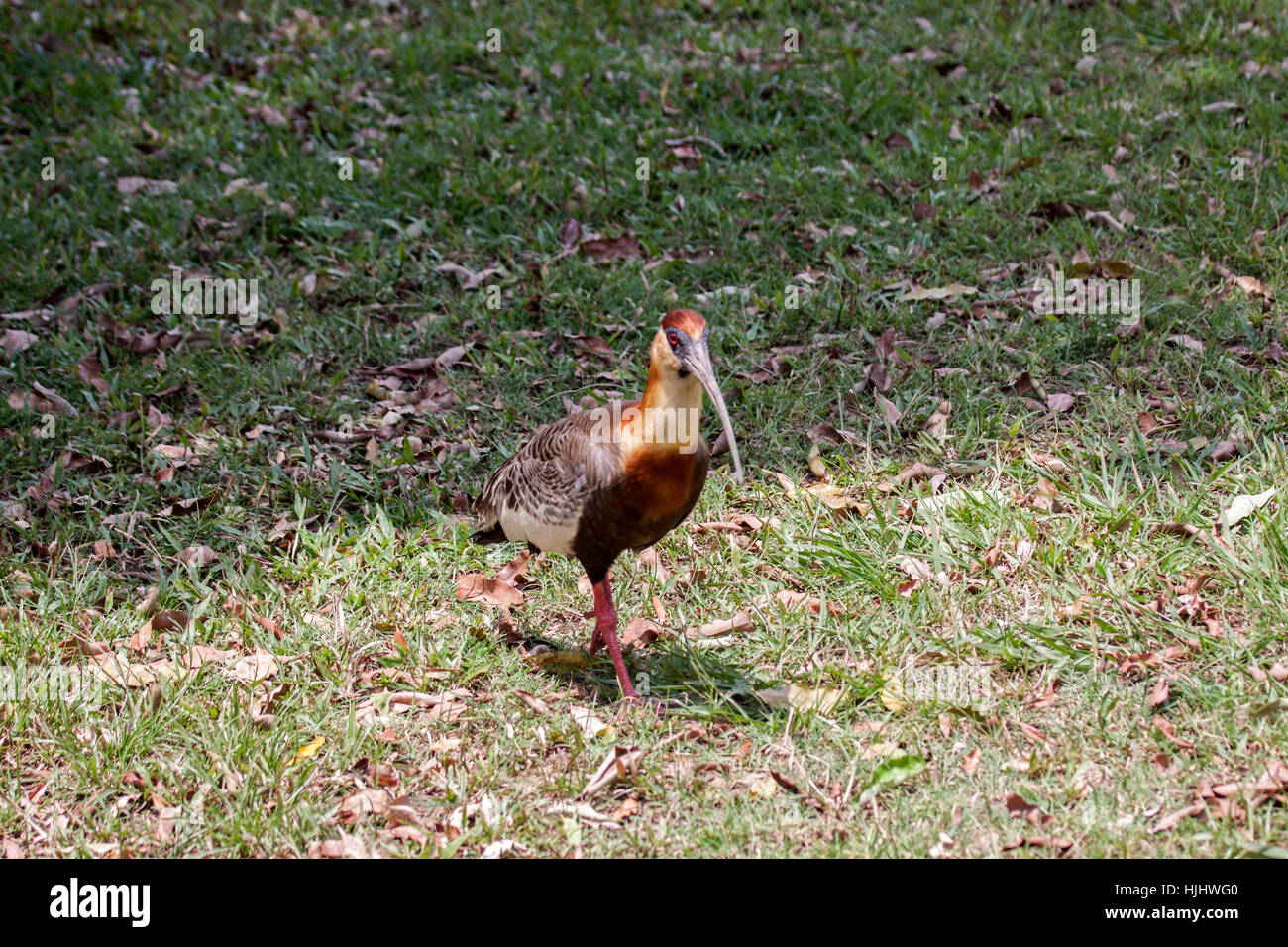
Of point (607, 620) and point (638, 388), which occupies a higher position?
point (638, 388)

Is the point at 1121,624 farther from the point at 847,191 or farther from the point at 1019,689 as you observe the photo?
the point at 847,191

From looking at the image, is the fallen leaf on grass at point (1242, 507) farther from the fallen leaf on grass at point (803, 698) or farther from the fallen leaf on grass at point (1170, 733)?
the fallen leaf on grass at point (803, 698)

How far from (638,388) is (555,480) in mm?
1915

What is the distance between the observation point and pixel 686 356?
3.61 m

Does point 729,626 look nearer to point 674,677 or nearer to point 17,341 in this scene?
point 674,677

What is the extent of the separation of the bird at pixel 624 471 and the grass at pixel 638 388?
1.82ft

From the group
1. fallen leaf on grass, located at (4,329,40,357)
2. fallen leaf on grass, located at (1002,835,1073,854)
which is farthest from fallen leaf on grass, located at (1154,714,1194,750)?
fallen leaf on grass, located at (4,329,40,357)

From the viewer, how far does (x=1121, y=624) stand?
3936 mm

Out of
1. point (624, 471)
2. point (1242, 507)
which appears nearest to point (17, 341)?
point (624, 471)

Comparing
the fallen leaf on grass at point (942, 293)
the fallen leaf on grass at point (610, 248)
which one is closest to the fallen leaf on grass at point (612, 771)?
the fallen leaf on grass at point (942, 293)

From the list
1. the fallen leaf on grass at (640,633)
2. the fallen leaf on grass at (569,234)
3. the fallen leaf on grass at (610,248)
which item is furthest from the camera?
the fallen leaf on grass at (569,234)

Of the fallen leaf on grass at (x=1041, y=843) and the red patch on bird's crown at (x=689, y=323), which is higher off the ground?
the red patch on bird's crown at (x=689, y=323)

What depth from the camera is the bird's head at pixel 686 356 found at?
3.58m

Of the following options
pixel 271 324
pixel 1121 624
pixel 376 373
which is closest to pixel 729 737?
pixel 1121 624
